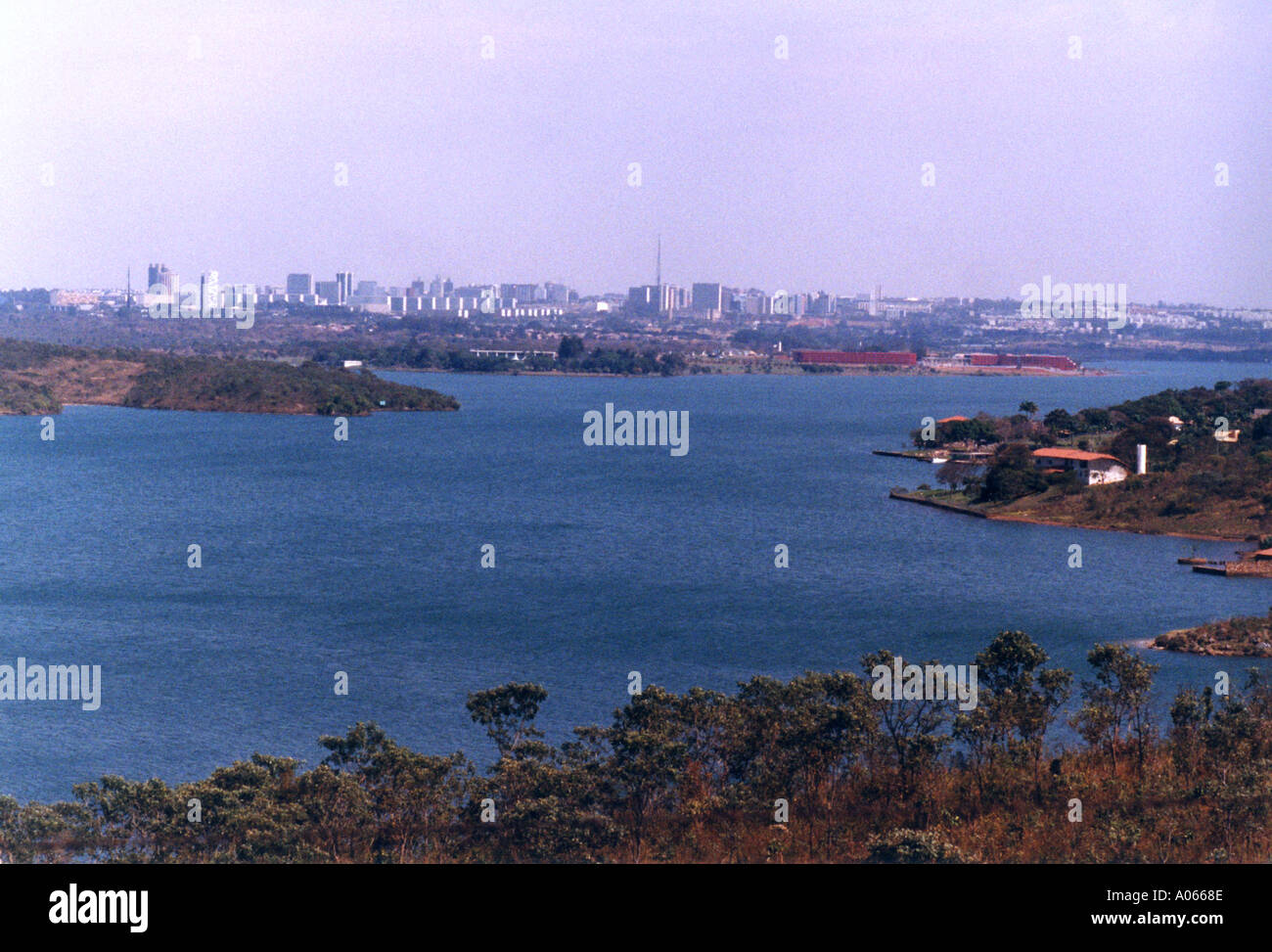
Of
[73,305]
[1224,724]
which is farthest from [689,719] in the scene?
[73,305]

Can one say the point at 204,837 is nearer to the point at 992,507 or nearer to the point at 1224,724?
the point at 1224,724
